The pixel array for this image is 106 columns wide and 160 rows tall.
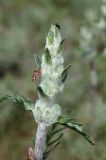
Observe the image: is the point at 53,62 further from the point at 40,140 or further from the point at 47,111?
the point at 40,140

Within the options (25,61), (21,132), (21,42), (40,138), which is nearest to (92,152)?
(21,132)

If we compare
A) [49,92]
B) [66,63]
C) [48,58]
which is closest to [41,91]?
[49,92]

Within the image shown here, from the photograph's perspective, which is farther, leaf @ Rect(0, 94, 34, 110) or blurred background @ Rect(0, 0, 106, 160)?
blurred background @ Rect(0, 0, 106, 160)

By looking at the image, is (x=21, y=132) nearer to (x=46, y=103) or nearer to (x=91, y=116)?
(x=91, y=116)

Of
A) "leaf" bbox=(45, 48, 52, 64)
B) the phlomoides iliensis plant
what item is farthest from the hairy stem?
"leaf" bbox=(45, 48, 52, 64)

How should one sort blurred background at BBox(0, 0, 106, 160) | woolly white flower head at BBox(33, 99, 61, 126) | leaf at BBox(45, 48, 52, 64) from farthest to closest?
blurred background at BBox(0, 0, 106, 160)
woolly white flower head at BBox(33, 99, 61, 126)
leaf at BBox(45, 48, 52, 64)

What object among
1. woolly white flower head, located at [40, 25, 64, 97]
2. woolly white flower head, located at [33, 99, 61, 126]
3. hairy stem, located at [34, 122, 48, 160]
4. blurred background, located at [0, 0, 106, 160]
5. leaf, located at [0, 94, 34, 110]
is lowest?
hairy stem, located at [34, 122, 48, 160]

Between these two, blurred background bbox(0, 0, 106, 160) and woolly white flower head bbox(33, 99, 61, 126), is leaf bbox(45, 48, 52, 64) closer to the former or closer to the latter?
woolly white flower head bbox(33, 99, 61, 126)
